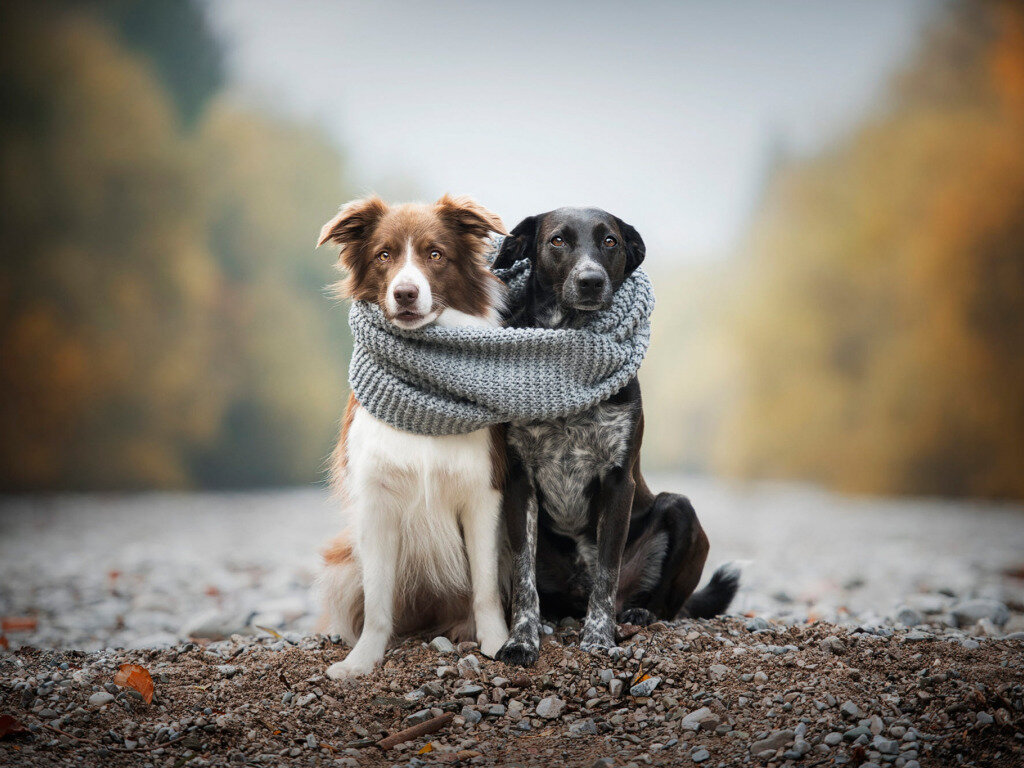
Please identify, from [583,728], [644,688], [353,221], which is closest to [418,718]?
[583,728]

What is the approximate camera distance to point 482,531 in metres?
3.28

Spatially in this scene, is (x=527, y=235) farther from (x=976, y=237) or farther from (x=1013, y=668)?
(x=976, y=237)

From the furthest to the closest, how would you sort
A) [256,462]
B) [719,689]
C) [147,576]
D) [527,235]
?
1. [256,462]
2. [147,576]
3. [527,235]
4. [719,689]

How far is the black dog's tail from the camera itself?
3.95 metres

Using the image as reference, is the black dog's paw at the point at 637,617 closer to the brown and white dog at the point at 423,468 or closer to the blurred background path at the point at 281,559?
the brown and white dog at the point at 423,468

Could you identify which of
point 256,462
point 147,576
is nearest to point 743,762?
point 147,576

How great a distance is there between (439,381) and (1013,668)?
2186mm

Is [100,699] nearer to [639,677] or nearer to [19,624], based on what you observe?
[639,677]

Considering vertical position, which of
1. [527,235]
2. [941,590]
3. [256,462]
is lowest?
[256,462]

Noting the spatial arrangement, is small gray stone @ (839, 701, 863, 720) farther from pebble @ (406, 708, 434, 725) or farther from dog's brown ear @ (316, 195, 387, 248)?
dog's brown ear @ (316, 195, 387, 248)

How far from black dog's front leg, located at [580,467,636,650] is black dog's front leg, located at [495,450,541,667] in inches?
8.2

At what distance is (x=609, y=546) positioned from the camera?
3.30m

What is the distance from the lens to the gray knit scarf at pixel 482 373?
10.4ft

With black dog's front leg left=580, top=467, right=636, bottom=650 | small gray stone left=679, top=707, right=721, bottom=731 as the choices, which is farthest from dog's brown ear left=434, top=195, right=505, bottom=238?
small gray stone left=679, top=707, right=721, bottom=731
